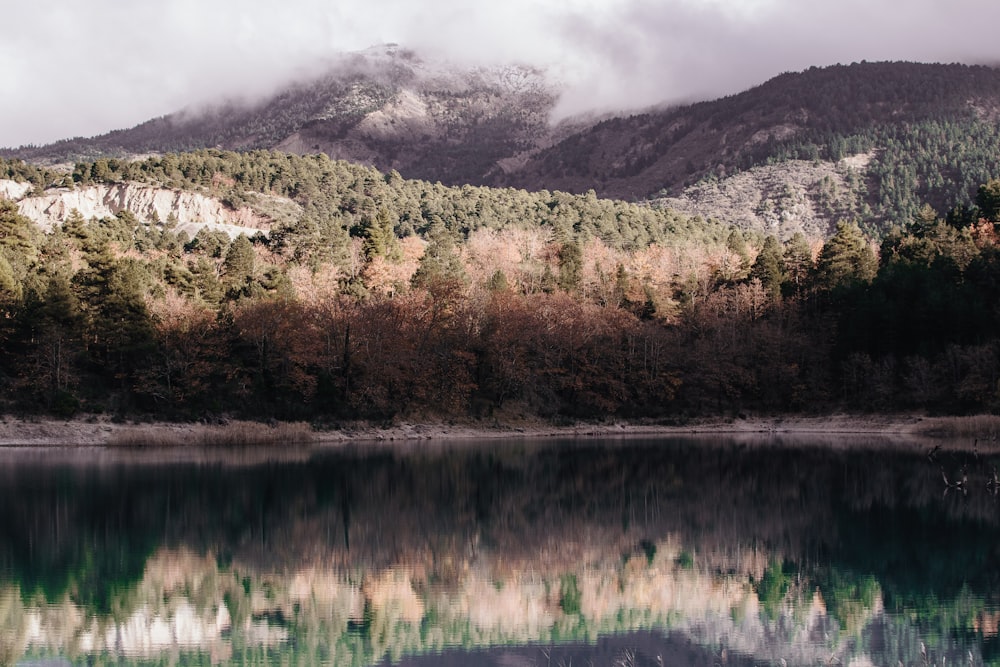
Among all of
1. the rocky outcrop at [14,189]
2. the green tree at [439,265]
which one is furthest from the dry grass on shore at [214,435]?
the rocky outcrop at [14,189]

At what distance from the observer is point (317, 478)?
127ft

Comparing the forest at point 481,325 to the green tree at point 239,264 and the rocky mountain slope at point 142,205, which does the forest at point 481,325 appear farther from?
the rocky mountain slope at point 142,205

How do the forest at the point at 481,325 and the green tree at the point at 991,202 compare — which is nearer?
the forest at the point at 481,325

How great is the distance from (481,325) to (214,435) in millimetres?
22266

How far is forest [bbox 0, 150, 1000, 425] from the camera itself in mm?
64375

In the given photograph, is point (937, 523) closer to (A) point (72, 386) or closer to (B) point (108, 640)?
(B) point (108, 640)

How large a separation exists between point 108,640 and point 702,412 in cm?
6341

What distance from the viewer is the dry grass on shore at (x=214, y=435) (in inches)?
2297

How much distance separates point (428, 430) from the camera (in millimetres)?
69125

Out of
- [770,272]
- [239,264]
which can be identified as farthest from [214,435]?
[770,272]

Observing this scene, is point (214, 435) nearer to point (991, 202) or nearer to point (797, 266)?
point (797, 266)

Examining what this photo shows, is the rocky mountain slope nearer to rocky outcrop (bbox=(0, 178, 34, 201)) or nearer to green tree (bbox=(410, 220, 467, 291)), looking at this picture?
rocky outcrop (bbox=(0, 178, 34, 201))

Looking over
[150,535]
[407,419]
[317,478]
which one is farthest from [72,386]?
[150,535]

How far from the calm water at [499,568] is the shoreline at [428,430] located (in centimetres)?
1899
